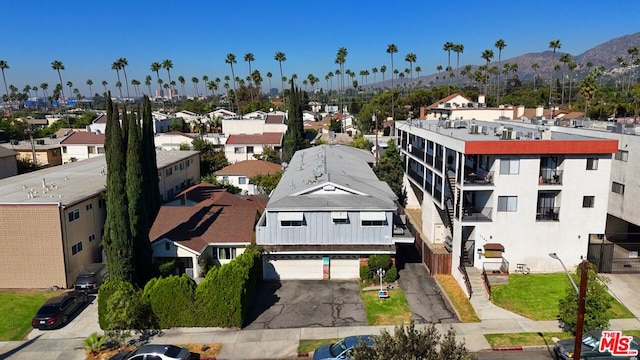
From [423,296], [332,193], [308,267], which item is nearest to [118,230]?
[308,267]

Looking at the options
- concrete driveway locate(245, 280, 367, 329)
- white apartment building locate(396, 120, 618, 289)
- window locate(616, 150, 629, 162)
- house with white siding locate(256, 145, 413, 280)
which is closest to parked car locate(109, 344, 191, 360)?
concrete driveway locate(245, 280, 367, 329)

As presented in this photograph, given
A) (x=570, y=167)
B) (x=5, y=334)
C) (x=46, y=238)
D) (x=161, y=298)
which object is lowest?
(x=5, y=334)

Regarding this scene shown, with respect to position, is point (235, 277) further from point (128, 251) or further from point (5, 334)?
point (5, 334)

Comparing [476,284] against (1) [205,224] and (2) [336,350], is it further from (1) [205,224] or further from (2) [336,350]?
(1) [205,224]

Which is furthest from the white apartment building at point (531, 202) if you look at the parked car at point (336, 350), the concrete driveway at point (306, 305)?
the parked car at point (336, 350)

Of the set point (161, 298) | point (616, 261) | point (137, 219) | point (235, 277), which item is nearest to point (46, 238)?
point (137, 219)

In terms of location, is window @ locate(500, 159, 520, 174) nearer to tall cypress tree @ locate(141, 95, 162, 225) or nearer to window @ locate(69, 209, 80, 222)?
tall cypress tree @ locate(141, 95, 162, 225)
